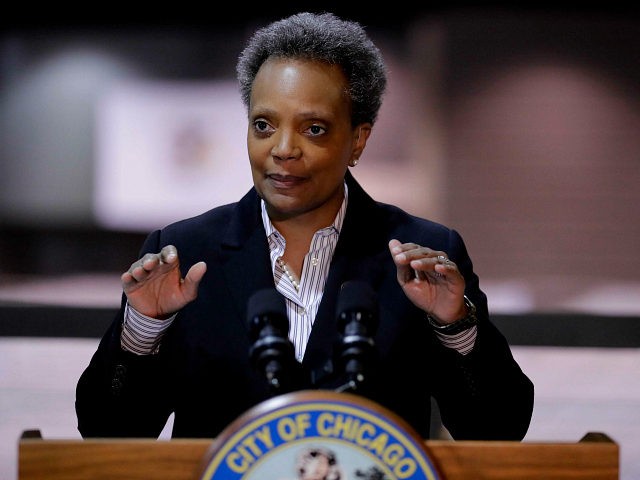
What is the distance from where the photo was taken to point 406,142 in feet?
17.0

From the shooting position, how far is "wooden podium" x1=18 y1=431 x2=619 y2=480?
110cm

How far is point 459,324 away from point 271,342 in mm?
455

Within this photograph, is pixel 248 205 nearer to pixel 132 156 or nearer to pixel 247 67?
pixel 247 67

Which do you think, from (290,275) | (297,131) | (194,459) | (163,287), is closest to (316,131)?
(297,131)

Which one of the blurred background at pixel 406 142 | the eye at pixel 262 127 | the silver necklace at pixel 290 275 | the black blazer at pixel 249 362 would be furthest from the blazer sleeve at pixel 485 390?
the blurred background at pixel 406 142

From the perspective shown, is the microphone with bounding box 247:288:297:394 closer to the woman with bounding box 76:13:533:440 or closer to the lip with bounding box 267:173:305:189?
the woman with bounding box 76:13:533:440

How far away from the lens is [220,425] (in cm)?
156

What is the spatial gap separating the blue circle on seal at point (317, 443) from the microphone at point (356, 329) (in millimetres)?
86

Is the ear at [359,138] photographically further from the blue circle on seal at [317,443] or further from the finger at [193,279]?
the blue circle on seal at [317,443]

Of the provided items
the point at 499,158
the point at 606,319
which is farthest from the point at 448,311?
the point at 499,158

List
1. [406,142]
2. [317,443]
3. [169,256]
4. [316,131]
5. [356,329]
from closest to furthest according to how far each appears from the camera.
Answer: [317,443] < [356,329] < [169,256] < [316,131] < [406,142]

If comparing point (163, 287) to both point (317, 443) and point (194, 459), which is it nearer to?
point (194, 459)

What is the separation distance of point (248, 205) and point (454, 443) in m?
0.76

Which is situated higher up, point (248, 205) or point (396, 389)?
point (248, 205)
